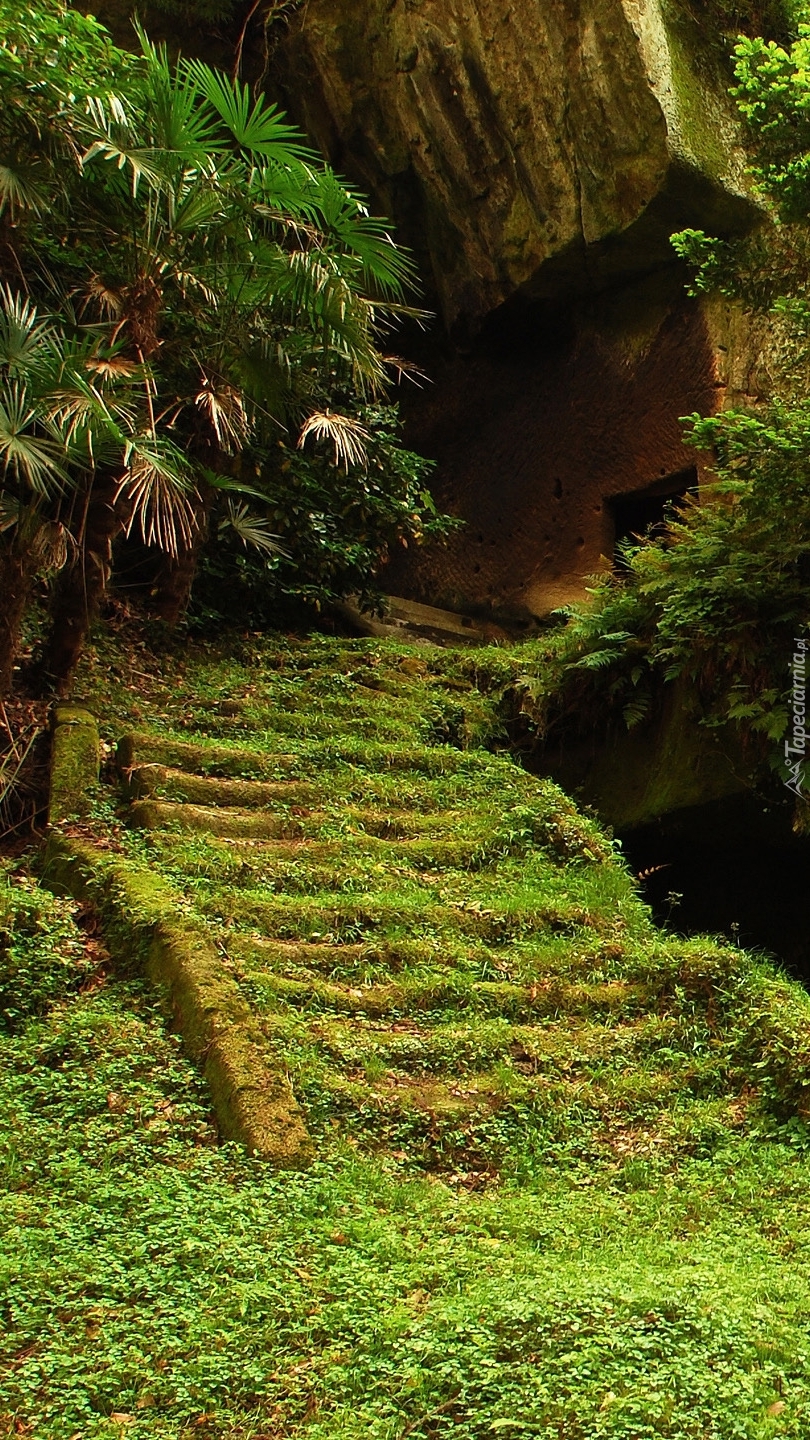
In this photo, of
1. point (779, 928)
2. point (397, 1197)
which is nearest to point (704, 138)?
point (779, 928)

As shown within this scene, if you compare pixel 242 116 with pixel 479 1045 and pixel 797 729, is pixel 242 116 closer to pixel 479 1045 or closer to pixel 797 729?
pixel 797 729

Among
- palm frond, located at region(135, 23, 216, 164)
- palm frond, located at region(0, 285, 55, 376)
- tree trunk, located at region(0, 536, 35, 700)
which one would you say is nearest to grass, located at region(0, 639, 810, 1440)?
tree trunk, located at region(0, 536, 35, 700)

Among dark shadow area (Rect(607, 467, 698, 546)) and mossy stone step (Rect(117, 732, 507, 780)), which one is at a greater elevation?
dark shadow area (Rect(607, 467, 698, 546))

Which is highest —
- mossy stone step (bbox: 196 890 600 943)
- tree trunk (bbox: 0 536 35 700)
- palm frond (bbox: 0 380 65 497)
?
palm frond (bbox: 0 380 65 497)

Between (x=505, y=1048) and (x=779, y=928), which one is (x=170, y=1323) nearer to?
(x=505, y=1048)

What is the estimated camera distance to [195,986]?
4.74 metres

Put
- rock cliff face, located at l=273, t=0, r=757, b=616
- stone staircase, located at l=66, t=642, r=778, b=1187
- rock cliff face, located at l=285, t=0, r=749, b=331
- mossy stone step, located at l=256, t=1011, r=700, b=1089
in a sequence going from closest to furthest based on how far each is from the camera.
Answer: stone staircase, located at l=66, t=642, r=778, b=1187 → mossy stone step, located at l=256, t=1011, r=700, b=1089 → rock cliff face, located at l=285, t=0, r=749, b=331 → rock cliff face, located at l=273, t=0, r=757, b=616

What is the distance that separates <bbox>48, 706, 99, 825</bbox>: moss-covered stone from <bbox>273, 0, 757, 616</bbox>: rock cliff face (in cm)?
661

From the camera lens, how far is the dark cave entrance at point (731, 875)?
25.8ft

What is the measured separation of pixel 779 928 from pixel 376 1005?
413 centimetres

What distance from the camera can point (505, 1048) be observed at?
4953mm

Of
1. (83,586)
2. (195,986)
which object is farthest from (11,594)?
(195,986)

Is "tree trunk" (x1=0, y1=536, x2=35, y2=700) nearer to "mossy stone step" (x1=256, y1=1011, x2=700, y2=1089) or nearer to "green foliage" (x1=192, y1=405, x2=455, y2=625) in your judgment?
"mossy stone step" (x1=256, y1=1011, x2=700, y2=1089)

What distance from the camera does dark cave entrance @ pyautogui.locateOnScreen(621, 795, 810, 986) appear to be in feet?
25.8
